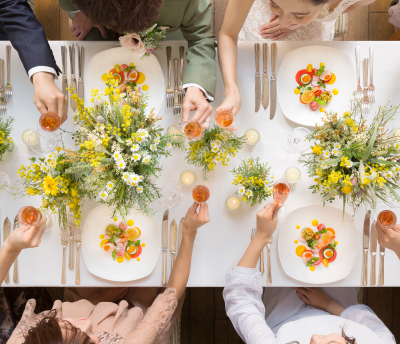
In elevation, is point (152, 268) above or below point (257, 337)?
above

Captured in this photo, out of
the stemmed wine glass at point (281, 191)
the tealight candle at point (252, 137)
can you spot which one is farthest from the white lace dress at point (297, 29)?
the stemmed wine glass at point (281, 191)

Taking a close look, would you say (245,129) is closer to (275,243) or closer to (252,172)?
(252,172)

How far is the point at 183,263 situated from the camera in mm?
1497

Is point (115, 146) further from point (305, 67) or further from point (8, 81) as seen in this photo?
point (305, 67)

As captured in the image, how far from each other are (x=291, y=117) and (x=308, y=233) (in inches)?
21.2

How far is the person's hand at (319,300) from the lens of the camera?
1.77 m

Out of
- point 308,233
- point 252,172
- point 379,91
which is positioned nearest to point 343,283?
point 308,233

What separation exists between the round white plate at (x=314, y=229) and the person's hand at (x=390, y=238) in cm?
10

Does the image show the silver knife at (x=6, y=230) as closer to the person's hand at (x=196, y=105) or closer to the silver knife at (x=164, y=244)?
the silver knife at (x=164, y=244)

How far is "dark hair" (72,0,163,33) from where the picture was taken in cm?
108

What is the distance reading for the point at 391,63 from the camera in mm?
1603

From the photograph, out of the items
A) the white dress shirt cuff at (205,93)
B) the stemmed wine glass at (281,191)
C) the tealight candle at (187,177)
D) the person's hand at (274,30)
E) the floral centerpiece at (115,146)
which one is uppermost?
A: the person's hand at (274,30)

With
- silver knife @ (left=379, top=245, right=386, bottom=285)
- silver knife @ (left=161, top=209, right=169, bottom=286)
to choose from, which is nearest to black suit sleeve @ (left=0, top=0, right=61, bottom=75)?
silver knife @ (left=161, top=209, right=169, bottom=286)

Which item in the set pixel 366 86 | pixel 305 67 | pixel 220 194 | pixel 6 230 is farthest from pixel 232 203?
pixel 6 230
